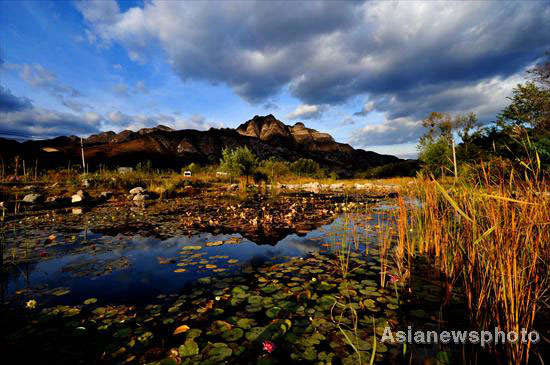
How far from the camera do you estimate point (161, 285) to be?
3615 mm

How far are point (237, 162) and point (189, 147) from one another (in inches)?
3473

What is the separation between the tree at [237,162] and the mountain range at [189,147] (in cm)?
3017

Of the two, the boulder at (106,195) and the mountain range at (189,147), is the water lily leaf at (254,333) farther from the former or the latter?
the mountain range at (189,147)

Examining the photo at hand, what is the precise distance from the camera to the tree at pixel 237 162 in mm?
25656

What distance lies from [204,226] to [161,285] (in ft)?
12.8

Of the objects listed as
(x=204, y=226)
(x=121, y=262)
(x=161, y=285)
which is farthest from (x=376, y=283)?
(x=204, y=226)

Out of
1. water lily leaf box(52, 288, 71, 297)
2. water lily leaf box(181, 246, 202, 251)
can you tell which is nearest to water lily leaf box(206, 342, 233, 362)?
water lily leaf box(52, 288, 71, 297)

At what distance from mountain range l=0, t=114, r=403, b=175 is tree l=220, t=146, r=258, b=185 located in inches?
1188

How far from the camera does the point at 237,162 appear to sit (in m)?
25.9

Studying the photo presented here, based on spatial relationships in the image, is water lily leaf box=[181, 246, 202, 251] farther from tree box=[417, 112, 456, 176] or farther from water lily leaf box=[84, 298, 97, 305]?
tree box=[417, 112, 456, 176]

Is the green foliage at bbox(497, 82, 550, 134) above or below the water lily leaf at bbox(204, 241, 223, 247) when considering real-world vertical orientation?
above

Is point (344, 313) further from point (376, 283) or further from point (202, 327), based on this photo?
point (202, 327)

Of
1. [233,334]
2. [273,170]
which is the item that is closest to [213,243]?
[233,334]

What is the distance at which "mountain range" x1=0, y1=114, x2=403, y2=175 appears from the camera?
65.3m
